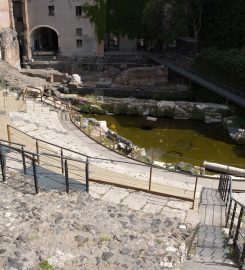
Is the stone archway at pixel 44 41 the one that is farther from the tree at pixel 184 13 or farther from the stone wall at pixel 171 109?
the stone wall at pixel 171 109

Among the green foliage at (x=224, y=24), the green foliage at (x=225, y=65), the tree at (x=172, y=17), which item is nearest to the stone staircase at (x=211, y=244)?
the green foliage at (x=225, y=65)

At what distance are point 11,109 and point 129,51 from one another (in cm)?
2752

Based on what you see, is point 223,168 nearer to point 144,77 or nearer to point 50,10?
point 144,77

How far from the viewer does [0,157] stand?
28.3ft

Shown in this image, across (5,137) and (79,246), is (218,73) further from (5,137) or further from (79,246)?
(79,246)

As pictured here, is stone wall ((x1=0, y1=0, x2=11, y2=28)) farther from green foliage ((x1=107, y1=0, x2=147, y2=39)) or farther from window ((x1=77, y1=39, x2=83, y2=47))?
green foliage ((x1=107, y1=0, x2=147, y2=39))

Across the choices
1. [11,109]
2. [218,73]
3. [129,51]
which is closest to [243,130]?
[218,73]

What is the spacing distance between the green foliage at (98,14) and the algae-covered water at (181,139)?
16.6 meters

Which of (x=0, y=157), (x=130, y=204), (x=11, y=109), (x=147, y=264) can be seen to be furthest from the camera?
(x=11, y=109)

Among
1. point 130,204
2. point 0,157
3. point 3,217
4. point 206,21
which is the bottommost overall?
point 130,204

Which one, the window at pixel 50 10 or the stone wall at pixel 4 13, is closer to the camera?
the stone wall at pixel 4 13

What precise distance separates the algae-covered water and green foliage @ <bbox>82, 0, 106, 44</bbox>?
1663 cm

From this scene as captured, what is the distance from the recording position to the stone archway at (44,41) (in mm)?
40812

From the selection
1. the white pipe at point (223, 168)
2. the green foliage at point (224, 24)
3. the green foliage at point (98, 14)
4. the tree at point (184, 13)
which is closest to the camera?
the white pipe at point (223, 168)
